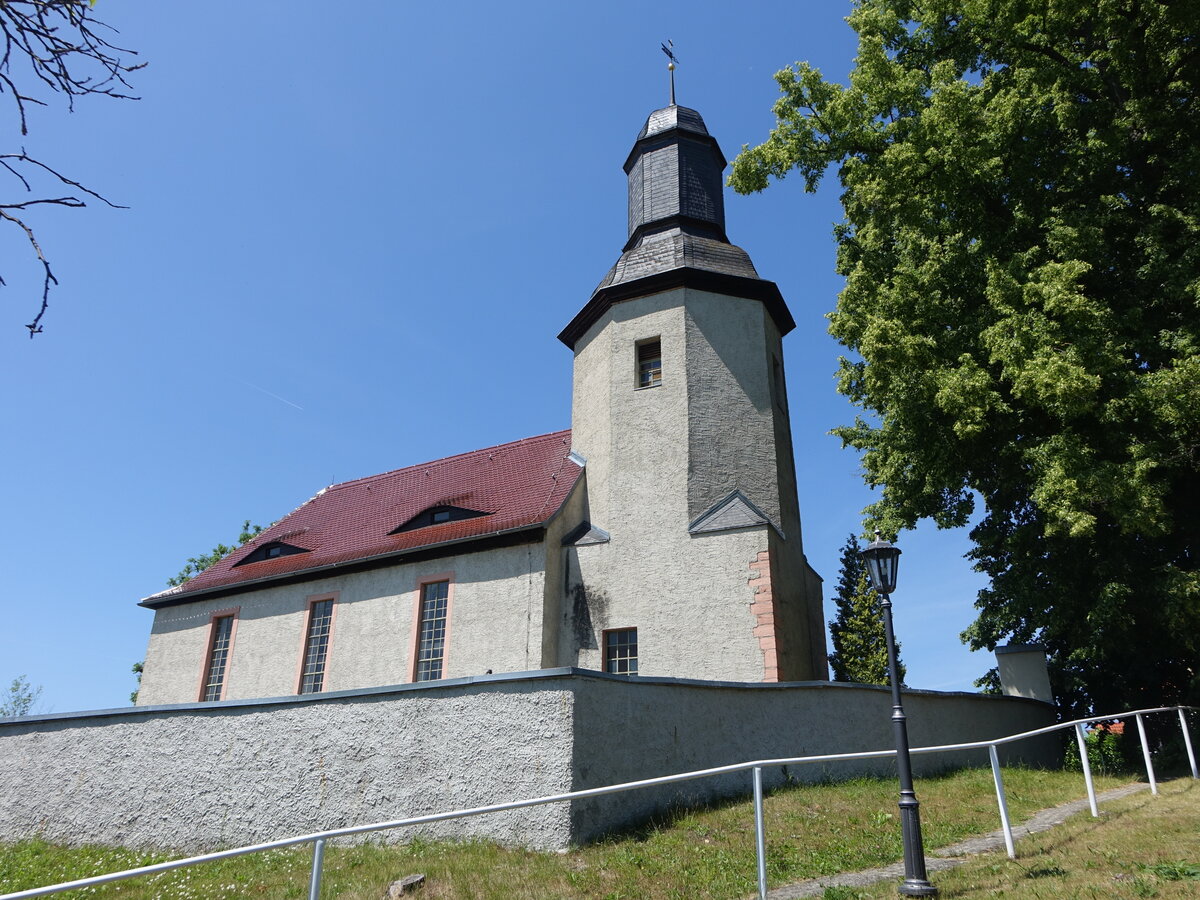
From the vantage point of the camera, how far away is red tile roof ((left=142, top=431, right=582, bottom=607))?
16938 mm

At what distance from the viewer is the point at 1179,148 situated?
13.3 metres

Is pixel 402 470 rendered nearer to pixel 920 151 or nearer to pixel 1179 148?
pixel 920 151

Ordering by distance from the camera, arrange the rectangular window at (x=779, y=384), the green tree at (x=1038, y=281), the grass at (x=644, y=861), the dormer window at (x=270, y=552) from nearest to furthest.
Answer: the grass at (x=644, y=861), the green tree at (x=1038, y=281), the rectangular window at (x=779, y=384), the dormer window at (x=270, y=552)

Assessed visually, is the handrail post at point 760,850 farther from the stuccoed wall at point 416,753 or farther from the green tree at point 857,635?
the green tree at point 857,635

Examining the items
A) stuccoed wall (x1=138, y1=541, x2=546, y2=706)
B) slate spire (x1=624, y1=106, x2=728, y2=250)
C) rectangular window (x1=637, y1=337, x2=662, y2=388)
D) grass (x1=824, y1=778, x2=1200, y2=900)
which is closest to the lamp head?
grass (x1=824, y1=778, x2=1200, y2=900)

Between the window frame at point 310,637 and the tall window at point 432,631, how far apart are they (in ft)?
7.84

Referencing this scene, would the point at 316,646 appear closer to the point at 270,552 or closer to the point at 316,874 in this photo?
the point at 270,552

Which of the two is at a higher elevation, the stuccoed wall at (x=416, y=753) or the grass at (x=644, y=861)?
the stuccoed wall at (x=416, y=753)

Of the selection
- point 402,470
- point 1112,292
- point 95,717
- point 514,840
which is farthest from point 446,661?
point 1112,292

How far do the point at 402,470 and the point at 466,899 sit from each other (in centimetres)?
1702

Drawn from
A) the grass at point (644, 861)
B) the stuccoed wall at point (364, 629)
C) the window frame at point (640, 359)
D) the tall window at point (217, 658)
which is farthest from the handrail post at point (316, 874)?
the tall window at point (217, 658)

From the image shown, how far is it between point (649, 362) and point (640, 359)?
0.21 m

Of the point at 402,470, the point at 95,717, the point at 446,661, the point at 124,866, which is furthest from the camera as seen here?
the point at 402,470

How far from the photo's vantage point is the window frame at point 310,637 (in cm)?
1736
